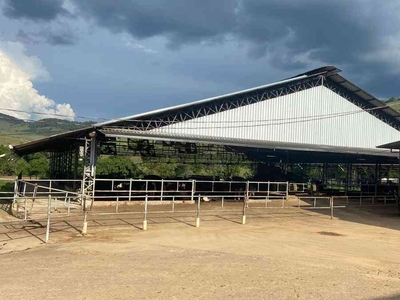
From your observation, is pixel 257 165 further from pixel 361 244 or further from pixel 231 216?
pixel 361 244

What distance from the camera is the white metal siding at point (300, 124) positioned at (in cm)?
3208

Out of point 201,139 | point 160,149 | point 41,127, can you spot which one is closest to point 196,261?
point 201,139

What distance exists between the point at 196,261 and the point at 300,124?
96.9ft

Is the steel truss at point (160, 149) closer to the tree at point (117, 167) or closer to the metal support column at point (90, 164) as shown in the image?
the metal support column at point (90, 164)

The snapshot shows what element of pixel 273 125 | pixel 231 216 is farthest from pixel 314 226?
pixel 273 125

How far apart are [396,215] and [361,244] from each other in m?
11.4

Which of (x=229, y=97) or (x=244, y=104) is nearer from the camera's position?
(x=229, y=97)

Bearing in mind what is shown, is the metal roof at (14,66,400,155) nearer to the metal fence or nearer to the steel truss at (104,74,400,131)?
the steel truss at (104,74,400,131)

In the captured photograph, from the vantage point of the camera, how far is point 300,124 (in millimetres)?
36188

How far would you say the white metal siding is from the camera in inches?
1263

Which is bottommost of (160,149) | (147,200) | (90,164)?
(147,200)

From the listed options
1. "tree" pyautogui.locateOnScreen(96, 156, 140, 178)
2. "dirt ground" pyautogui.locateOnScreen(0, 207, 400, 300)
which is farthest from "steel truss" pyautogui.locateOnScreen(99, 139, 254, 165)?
"tree" pyautogui.locateOnScreen(96, 156, 140, 178)

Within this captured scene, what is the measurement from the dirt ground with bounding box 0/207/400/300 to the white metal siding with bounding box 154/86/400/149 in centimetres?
1685

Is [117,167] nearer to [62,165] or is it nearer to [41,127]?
[62,165]
